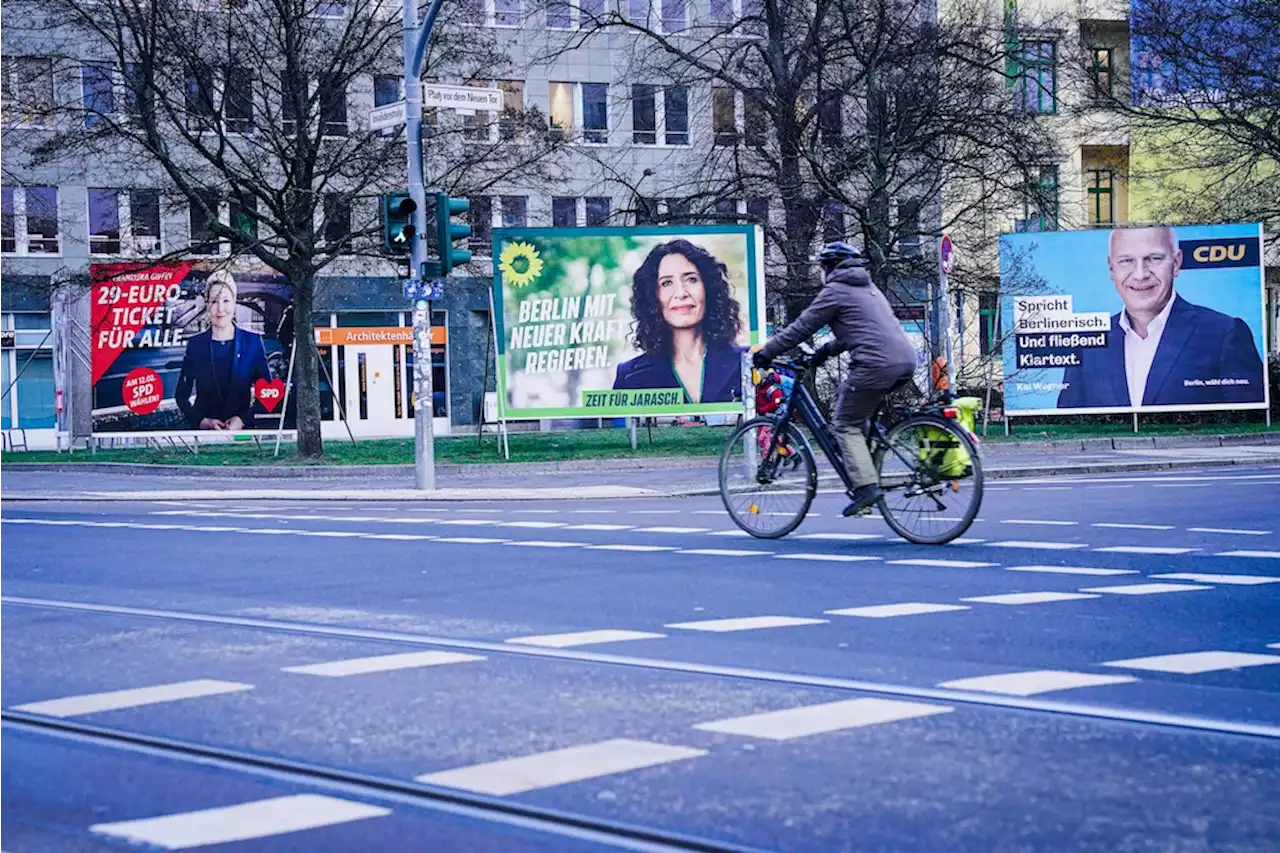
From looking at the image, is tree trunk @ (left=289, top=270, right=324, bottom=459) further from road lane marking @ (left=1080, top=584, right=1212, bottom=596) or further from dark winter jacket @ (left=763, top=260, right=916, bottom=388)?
road lane marking @ (left=1080, top=584, right=1212, bottom=596)

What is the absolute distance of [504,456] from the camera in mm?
32656

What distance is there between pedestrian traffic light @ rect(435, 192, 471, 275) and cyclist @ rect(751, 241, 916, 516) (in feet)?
35.5

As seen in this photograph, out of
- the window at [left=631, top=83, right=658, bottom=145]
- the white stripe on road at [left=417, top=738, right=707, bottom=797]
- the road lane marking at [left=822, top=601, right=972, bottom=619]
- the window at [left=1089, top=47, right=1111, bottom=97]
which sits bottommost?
the road lane marking at [left=822, top=601, right=972, bottom=619]

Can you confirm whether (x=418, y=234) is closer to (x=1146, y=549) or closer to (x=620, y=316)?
(x=620, y=316)

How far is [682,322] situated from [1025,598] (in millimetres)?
22267

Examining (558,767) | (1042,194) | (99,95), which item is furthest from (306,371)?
(558,767)

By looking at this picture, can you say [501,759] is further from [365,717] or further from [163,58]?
[163,58]


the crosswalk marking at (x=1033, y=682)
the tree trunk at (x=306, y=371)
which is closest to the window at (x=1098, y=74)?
the tree trunk at (x=306, y=371)

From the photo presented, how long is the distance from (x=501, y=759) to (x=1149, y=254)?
100 feet

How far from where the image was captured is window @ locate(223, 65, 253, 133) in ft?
113

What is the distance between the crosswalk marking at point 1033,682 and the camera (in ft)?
21.1

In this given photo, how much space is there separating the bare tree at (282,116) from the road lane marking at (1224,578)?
2518cm

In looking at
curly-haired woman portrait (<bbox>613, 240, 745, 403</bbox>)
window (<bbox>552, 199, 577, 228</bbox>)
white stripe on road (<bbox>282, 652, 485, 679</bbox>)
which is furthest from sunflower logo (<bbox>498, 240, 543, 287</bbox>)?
window (<bbox>552, 199, 577, 228</bbox>)

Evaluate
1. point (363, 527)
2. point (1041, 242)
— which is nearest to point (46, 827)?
point (363, 527)
